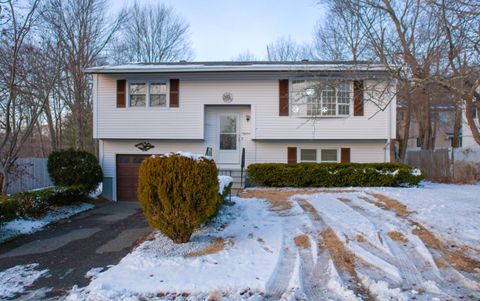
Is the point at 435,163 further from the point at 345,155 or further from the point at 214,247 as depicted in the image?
the point at 214,247

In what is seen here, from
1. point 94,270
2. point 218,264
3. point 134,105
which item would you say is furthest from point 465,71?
point 134,105

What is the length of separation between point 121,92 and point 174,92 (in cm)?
223

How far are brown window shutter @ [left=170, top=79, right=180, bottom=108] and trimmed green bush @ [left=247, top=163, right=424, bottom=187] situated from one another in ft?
14.1

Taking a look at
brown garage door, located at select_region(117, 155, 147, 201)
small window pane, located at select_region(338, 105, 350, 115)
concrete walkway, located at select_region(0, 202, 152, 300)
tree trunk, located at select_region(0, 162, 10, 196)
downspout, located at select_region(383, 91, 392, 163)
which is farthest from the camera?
brown garage door, located at select_region(117, 155, 147, 201)

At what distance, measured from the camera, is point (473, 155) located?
1616 cm

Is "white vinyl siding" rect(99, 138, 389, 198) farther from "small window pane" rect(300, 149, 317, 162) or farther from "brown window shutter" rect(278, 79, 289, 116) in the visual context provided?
"brown window shutter" rect(278, 79, 289, 116)

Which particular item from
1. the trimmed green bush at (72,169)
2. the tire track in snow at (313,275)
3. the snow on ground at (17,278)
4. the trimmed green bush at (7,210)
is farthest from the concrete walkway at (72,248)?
the trimmed green bush at (72,169)

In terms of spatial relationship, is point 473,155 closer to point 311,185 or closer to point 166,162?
point 311,185

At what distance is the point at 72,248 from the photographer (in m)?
6.08

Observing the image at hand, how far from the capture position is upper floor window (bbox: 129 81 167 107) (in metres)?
13.8

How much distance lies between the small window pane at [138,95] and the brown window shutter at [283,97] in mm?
5567

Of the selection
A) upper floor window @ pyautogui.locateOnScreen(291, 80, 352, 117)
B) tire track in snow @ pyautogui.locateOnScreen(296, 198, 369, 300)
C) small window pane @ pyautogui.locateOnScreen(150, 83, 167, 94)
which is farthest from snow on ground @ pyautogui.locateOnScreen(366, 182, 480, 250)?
small window pane @ pyautogui.locateOnScreen(150, 83, 167, 94)

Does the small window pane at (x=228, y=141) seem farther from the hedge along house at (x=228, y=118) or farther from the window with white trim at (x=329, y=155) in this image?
the window with white trim at (x=329, y=155)

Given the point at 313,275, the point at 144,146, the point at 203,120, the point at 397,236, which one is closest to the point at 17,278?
the point at 313,275
